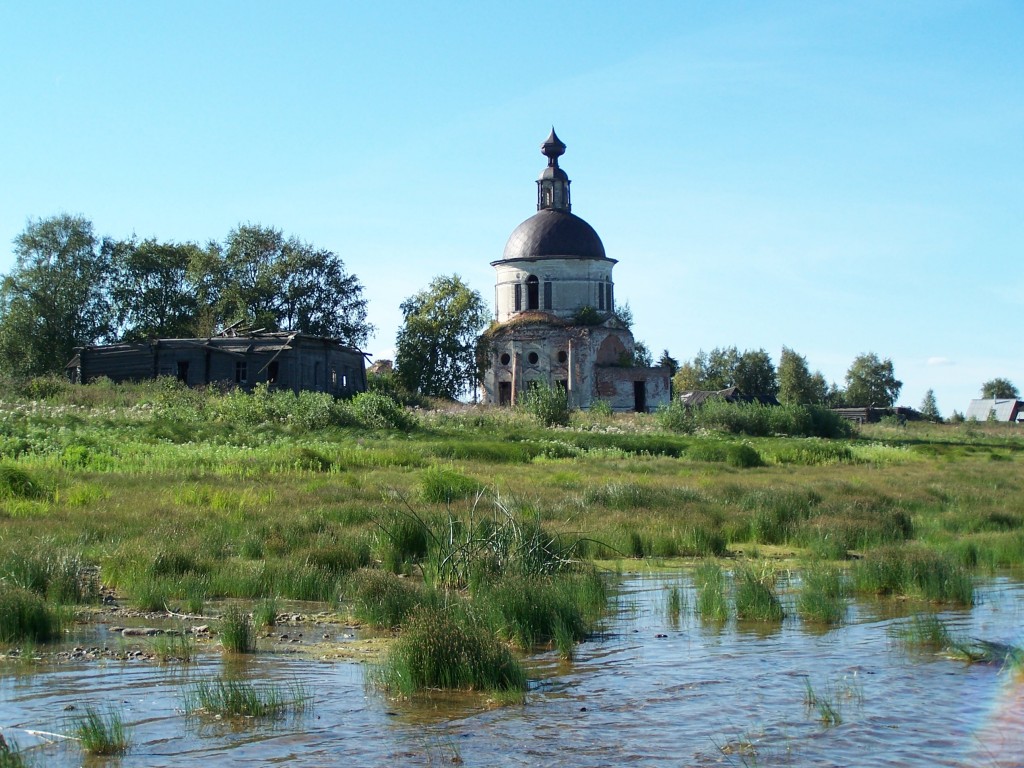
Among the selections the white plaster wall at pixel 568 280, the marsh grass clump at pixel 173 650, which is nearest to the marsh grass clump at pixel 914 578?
the marsh grass clump at pixel 173 650

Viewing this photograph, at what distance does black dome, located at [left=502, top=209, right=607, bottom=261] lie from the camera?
197 ft

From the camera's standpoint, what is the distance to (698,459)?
32344 millimetres

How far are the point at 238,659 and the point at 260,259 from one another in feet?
190

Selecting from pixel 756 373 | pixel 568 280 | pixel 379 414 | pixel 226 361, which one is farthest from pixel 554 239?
pixel 756 373

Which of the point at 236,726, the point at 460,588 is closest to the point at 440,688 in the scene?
the point at 236,726

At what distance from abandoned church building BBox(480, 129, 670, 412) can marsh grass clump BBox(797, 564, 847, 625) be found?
43.8m

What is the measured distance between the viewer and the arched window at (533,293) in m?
60.4

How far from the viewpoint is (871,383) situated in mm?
104812

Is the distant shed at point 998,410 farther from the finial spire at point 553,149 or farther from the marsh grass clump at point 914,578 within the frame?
the marsh grass clump at point 914,578

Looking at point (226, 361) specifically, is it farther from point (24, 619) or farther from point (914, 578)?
point (24, 619)

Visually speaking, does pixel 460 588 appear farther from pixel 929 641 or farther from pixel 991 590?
pixel 991 590

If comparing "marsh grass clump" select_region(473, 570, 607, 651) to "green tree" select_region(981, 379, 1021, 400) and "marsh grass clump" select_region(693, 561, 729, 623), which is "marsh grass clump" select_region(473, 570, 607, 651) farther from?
"green tree" select_region(981, 379, 1021, 400)

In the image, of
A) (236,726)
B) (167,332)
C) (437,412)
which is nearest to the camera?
(236,726)

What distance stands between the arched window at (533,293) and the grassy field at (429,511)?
77.3 feet
